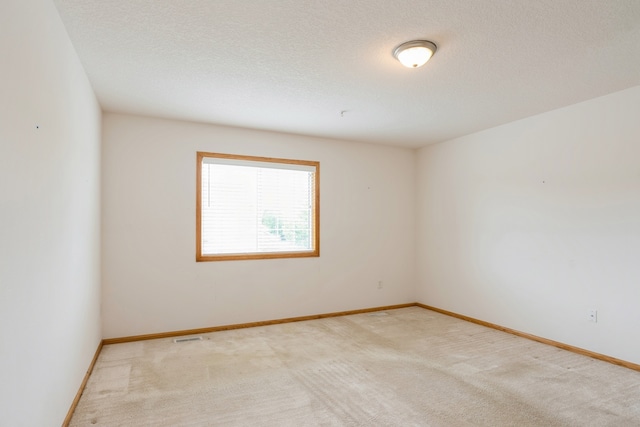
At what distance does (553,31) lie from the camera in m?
2.21

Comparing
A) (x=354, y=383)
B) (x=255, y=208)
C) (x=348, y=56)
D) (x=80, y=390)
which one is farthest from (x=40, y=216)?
(x=255, y=208)

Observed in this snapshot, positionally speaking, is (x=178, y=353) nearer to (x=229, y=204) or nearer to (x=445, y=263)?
(x=229, y=204)

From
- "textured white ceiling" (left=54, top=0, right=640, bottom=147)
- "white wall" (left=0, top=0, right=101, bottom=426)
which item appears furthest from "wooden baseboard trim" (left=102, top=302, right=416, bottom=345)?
"textured white ceiling" (left=54, top=0, right=640, bottom=147)

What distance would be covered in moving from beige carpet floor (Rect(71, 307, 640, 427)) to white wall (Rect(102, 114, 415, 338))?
17.6 inches

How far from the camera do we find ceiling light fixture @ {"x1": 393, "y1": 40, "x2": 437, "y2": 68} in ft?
7.65

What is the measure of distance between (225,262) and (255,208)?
754mm

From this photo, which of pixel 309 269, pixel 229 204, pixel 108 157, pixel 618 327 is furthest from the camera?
pixel 309 269

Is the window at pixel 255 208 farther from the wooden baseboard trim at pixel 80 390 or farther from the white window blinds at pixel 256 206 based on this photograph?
the wooden baseboard trim at pixel 80 390

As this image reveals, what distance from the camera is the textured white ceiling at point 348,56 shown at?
2.01 m

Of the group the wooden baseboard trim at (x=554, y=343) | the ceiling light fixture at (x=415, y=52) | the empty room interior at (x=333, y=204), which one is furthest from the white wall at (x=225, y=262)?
the ceiling light fixture at (x=415, y=52)

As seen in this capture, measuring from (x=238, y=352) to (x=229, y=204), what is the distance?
1.73 meters

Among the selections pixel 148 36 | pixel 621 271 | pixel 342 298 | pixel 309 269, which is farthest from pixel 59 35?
pixel 621 271

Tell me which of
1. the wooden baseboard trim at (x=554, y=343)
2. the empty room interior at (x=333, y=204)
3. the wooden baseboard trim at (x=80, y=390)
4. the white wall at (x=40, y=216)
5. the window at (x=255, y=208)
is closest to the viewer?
the white wall at (x=40, y=216)

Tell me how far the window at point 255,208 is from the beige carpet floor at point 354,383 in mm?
1049
